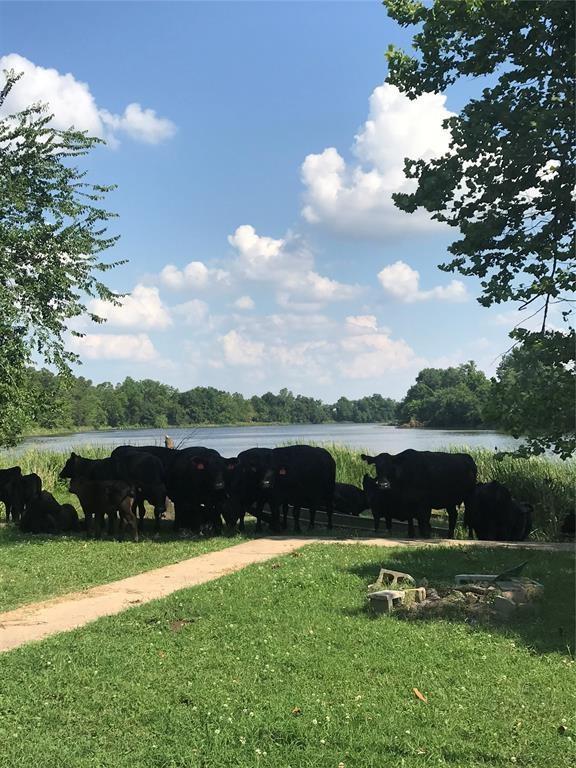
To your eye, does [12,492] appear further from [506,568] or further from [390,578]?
[506,568]

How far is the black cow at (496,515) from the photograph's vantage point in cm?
1614

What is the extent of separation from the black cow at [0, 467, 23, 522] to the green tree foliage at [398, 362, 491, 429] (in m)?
48.1

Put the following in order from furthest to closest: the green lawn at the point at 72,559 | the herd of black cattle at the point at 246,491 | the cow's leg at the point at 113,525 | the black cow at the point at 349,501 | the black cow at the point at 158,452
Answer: the black cow at the point at 349,501 → the black cow at the point at 158,452 → the herd of black cattle at the point at 246,491 → the cow's leg at the point at 113,525 → the green lawn at the point at 72,559

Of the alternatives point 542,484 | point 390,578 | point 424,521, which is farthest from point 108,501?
point 542,484

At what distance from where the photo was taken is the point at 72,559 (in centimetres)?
1238

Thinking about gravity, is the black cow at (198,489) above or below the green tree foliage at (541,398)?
below

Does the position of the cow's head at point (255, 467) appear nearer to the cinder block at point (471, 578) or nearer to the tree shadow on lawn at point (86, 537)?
the tree shadow on lawn at point (86, 537)

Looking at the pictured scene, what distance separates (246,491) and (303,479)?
1627 millimetres

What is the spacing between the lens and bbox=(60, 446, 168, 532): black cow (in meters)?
16.2

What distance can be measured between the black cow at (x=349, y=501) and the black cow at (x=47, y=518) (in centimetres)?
864

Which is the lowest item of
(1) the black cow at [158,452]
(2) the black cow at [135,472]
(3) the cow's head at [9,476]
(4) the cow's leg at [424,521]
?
(4) the cow's leg at [424,521]

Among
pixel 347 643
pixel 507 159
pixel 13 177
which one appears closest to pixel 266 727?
pixel 347 643

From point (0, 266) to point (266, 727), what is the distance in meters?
16.1

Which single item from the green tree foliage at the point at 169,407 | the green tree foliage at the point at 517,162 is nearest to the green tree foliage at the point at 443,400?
the green tree foliage at the point at 169,407
